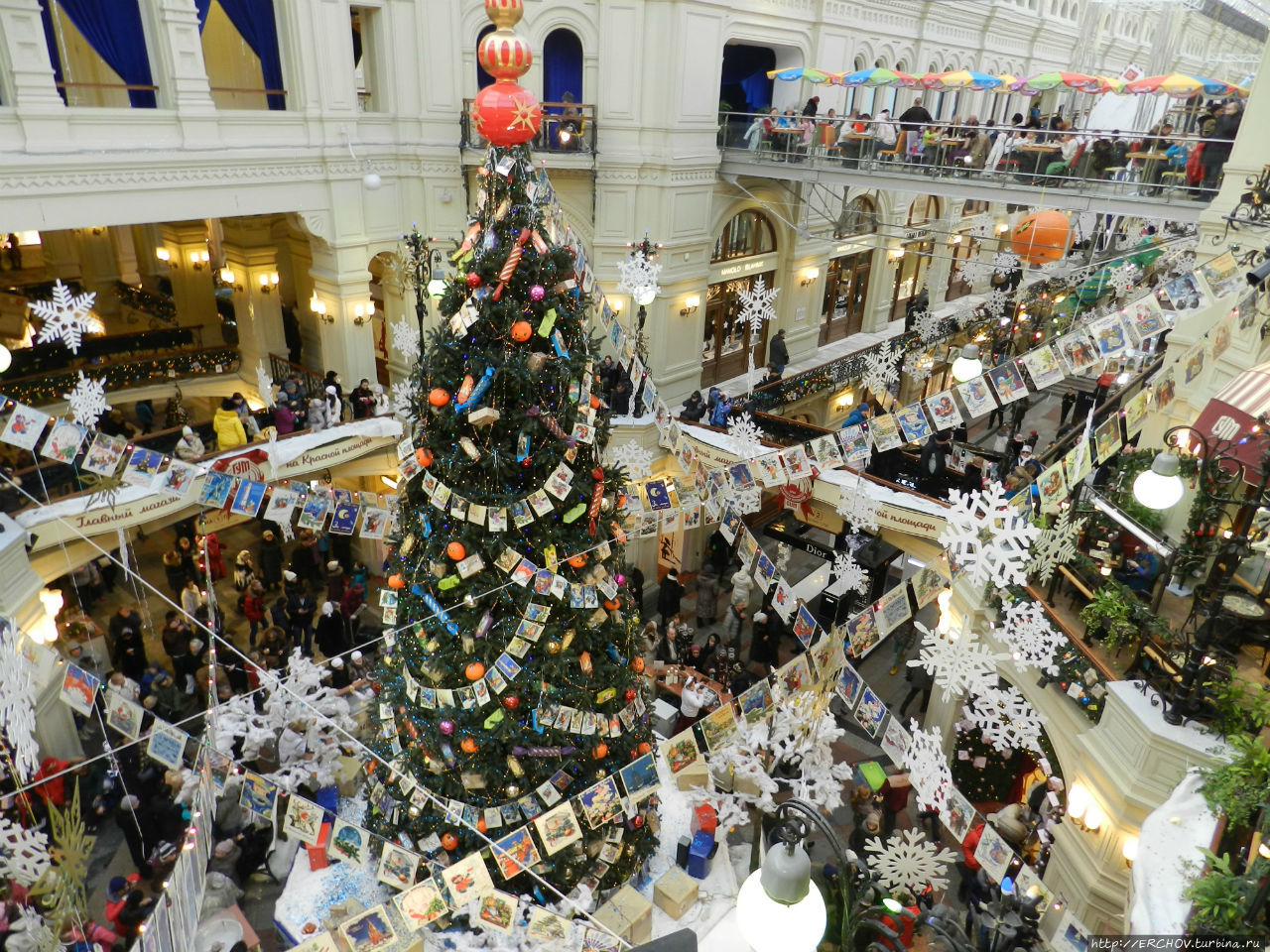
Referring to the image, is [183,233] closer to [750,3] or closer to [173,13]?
[173,13]

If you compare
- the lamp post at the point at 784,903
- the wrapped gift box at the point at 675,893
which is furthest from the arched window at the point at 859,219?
the lamp post at the point at 784,903

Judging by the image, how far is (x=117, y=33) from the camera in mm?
11289

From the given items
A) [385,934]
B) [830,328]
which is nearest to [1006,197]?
[830,328]

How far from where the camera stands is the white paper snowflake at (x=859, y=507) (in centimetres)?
1165

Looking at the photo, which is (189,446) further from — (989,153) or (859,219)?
(859,219)

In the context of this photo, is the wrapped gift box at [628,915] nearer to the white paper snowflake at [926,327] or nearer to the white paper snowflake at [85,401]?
the white paper snowflake at [85,401]

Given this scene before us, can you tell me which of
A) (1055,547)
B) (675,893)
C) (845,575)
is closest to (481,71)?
(845,575)

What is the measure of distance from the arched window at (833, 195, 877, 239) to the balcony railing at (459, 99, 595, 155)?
7.01 meters

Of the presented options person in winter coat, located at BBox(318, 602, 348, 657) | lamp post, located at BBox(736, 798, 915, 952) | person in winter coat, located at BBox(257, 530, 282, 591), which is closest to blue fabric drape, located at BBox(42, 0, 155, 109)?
person in winter coat, located at BBox(257, 530, 282, 591)

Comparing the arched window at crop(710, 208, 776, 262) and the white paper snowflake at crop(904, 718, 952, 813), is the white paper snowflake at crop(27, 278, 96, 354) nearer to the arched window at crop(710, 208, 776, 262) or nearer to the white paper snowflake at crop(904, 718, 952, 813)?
the white paper snowflake at crop(904, 718, 952, 813)

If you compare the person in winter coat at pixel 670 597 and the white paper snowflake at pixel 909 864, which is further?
the person in winter coat at pixel 670 597

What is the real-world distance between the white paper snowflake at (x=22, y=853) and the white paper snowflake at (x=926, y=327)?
20.2 metres

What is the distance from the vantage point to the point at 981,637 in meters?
9.16

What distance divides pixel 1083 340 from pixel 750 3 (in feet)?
40.6
